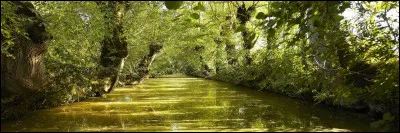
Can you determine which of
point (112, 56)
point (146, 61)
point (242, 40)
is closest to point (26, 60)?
point (112, 56)

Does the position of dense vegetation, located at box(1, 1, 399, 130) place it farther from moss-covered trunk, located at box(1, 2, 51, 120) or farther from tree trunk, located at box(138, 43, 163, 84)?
tree trunk, located at box(138, 43, 163, 84)

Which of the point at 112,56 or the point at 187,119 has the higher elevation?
the point at 112,56

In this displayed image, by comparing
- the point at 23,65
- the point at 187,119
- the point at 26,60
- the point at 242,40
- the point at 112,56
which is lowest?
the point at 187,119

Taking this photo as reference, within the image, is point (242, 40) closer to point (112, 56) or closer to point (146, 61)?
point (112, 56)

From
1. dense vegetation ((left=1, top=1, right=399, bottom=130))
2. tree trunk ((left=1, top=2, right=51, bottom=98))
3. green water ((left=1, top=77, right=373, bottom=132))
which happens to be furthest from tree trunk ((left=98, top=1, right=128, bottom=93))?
tree trunk ((left=1, top=2, right=51, bottom=98))

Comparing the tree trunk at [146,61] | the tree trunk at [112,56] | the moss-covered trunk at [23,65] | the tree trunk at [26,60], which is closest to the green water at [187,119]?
the moss-covered trunk at [23,65]

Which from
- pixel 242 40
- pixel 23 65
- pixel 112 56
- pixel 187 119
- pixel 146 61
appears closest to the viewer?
pixel 187 119

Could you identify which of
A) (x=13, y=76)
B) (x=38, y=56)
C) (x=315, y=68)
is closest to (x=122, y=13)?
(x=38, y=56)

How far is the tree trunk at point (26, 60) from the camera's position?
353 inches

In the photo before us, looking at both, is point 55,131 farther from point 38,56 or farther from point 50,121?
point 38,56

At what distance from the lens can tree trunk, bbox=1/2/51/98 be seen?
898 centimetres

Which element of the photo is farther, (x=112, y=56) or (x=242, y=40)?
(x=112, y=56)

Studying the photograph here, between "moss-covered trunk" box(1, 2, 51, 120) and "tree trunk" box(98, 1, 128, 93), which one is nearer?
"moss-covered trunk" box(1, 2, 51, 120)

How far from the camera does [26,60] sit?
9.59m
